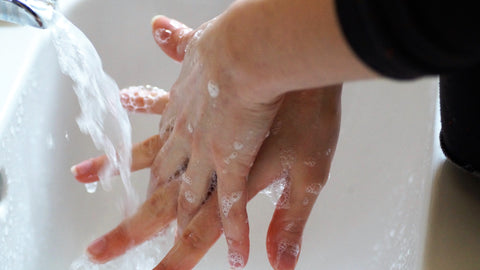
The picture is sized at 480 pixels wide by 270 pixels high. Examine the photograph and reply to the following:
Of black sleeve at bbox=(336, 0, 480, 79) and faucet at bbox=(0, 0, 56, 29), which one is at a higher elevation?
black sleeve at bbox=(336, 0, 480, 79)

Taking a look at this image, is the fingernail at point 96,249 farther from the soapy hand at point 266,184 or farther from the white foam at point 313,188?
the white foam at point 313,188

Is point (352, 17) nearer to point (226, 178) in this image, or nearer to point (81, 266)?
point (226, 178)

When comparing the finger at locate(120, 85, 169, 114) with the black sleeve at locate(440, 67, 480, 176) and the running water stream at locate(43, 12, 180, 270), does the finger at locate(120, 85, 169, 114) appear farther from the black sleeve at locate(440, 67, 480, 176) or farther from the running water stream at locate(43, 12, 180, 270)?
the black sleeve at locate(440, 67, 480, 176)

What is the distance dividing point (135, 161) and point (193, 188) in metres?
0.13

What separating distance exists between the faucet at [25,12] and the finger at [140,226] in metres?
0.22

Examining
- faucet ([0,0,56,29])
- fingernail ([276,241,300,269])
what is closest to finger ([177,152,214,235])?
fingernail ([276,241,300,269])

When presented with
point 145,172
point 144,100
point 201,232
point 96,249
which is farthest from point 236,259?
point 145,172

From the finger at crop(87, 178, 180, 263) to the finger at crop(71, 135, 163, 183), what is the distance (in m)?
0.06

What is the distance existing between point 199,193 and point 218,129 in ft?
0.34

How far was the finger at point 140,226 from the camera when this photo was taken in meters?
0.62

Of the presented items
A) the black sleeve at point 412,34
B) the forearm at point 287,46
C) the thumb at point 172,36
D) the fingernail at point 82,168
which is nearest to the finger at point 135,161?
the fingernail at point 82,168

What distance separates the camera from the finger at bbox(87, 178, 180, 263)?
621mm

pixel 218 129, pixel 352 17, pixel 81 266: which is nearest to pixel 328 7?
pixel 352 17

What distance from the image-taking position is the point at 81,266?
75cm
